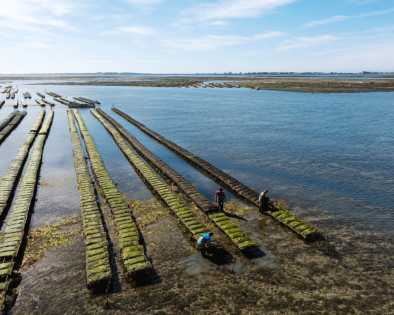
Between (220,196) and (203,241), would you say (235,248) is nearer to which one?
(203,241)

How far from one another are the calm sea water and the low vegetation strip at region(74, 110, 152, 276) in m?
2.15

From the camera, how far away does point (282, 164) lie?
3775 cm

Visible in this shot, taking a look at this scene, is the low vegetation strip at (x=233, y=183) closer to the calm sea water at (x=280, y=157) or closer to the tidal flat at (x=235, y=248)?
the tidal flat at (x=235, y=248)

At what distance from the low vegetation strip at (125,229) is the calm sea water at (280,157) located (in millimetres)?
2146

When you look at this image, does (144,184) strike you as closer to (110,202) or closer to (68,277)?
(110,202)

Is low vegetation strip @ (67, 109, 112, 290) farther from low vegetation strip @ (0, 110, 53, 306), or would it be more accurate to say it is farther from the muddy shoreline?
low vegetation strip @ (0, 110, 53, 306)

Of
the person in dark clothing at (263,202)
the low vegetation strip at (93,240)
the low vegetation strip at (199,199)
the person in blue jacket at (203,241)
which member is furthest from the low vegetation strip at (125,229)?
the person in dark clothing at (263,202)

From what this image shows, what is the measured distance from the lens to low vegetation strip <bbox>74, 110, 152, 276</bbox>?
16578mm

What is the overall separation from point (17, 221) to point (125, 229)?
402 inches

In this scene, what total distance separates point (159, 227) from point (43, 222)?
1126 centimetres

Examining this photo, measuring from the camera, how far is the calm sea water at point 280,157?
26359 millimetres

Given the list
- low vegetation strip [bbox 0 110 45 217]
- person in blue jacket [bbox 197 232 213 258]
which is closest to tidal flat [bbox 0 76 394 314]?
person in blue jacket [bbox 197 232 213 258]

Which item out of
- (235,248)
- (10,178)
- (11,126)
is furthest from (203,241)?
(11,126)

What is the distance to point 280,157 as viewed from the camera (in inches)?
1609
